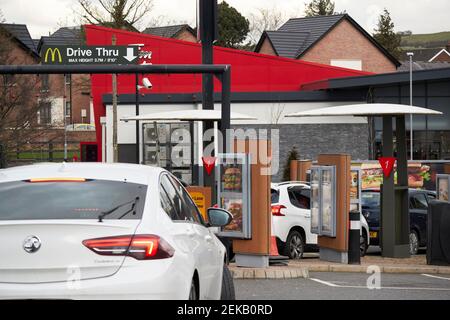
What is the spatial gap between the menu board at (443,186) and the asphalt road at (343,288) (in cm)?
450

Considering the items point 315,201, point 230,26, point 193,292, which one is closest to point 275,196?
point 315,201

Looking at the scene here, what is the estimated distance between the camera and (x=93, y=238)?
652 centimetres

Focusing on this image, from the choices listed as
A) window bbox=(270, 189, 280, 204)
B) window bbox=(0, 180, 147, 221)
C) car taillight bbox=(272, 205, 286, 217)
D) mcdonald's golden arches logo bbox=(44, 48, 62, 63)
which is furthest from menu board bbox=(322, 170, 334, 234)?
window bbox=(0, 180, 147, 221)

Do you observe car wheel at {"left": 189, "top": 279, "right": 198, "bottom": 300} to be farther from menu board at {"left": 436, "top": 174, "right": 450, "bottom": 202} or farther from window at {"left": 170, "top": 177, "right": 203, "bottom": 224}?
menu board at {"left": 436, "top": 174, "right": 450, "bottom": 202}

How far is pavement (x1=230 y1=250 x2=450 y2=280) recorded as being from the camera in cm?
1578

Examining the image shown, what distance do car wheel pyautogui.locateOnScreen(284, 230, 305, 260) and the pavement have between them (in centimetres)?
142

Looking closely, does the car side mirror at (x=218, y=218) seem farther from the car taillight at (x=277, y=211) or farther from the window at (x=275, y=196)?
the window at (x=275, y=196)

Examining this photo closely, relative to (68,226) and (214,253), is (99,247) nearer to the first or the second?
(68,226)

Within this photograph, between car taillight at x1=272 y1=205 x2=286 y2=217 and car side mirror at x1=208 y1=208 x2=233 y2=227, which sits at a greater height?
car side mirror at x1=208 y1=208 x2=233 y2=227

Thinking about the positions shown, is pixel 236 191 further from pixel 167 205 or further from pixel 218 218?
pixel 167 205

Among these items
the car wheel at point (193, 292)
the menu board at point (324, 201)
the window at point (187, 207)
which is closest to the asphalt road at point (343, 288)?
the menu board at point (324, 201)

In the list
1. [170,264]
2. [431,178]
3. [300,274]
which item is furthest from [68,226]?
A: [431,178]

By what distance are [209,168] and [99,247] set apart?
15.8 m

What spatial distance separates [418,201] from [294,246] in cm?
496
